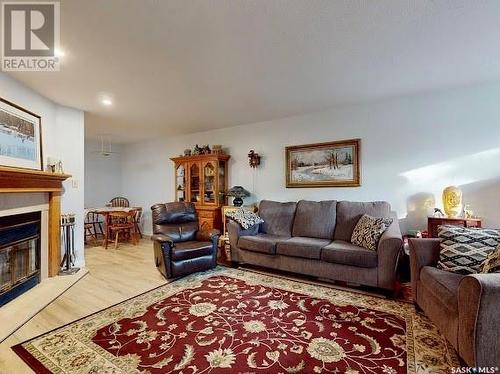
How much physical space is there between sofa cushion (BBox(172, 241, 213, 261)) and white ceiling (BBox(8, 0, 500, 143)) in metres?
1.93

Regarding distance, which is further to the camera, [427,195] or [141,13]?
[427,195]

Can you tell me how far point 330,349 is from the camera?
5.84 ft

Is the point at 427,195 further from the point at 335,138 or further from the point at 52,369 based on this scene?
the point at 52,369

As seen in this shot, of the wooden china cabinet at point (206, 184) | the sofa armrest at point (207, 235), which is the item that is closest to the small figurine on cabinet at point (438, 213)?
the sofa armrest at point (207, 235)

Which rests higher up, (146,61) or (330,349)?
(146,61)

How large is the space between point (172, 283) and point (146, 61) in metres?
2.41

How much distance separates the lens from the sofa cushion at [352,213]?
10.9 feet

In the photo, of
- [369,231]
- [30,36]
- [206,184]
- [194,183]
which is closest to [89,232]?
[194,183]

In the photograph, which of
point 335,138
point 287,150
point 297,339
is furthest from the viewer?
point 287,150

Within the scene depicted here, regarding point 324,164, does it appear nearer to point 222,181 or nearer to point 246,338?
point 222,181

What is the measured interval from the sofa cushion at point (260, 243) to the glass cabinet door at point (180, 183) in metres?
2.21

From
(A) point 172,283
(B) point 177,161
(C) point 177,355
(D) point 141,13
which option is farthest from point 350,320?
(B) point 177,161

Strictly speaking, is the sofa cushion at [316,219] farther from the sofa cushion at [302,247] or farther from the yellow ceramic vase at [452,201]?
the yellow ceramic vase at [452,201]

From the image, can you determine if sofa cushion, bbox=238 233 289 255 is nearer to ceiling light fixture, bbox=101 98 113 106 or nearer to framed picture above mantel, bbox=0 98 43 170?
ceiling light fixture, bbox=101 98 113 106
